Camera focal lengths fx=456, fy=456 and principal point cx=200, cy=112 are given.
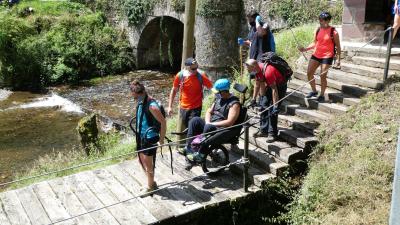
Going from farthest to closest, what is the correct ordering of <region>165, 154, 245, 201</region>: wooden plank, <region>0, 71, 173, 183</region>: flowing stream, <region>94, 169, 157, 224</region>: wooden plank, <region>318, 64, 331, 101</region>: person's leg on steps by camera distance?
<region>0, 71, 173, 183</region>: flowing stream
<region>318, 64, 331, 101</region>: person's leg on steps
<region>165, 154, 245, 201</region>: wooden plank
<region>94, 169, 157, 224</region>: wooden plank

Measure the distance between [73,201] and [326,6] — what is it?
921 centimetres

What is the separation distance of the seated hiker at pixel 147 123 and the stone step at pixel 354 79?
3980mm

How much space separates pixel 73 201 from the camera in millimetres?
6598

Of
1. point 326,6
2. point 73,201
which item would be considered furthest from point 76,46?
point 73,201

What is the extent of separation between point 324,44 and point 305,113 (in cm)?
121

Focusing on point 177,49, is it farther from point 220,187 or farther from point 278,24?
point 220,187

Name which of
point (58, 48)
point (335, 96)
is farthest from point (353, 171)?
point (58, 48)

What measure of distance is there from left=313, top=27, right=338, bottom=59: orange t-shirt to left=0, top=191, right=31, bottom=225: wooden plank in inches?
208

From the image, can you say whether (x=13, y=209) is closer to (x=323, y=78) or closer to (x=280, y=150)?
(x=280, y=150)

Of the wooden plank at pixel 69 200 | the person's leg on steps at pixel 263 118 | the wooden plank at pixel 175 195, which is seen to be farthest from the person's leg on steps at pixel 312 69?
the wooden plank at pixel 69 200

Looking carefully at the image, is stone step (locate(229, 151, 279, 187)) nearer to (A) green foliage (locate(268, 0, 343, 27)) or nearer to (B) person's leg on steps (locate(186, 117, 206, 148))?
(B) person's leg on steps (locate(186, 117, 206, 148))

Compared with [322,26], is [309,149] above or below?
below

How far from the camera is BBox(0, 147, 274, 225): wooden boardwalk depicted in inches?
239

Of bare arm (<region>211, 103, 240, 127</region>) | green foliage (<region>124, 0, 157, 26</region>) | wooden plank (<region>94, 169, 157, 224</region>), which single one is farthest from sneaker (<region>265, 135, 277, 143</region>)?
green foliage (<region>124, 0, 157, 26</region>)
